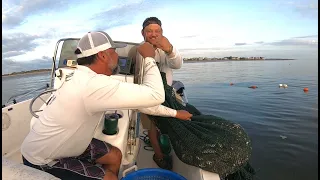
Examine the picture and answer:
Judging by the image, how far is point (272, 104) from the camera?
37.5 feet

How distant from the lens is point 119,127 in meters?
3.01

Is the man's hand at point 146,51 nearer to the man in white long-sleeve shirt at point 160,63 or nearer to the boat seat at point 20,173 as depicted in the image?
the man in white long-sleeve shirt at point 160,63

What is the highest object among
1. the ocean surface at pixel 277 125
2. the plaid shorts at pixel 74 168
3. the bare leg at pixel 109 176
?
the plaid shorts at pixel 74 168

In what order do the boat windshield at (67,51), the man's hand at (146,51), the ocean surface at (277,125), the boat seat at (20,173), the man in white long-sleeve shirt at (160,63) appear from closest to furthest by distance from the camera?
the boat seat at (20,173), the man's hand at (146,51), the man in white long-sleeve shirt at (160,63), the boat windshield at (67,51), the ocean surface at (277,125)

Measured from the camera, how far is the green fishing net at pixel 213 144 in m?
2.53

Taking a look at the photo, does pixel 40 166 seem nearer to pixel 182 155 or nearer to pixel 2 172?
pixel 2 172

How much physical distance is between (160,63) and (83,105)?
6.73ft

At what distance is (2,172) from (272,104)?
1199cm

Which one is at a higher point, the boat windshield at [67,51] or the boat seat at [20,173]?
the boat windshield at [67,51]

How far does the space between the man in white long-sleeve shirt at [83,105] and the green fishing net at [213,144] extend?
0.86m

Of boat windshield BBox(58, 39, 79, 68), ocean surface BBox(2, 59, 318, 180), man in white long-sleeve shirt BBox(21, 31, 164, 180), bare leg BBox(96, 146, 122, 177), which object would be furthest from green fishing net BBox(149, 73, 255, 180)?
ocean surface BBox(2, 59, 318, 180)

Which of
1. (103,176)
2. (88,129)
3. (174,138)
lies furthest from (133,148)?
(88,129)

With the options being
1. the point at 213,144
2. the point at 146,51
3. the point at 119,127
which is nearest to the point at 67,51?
the point at 119,127

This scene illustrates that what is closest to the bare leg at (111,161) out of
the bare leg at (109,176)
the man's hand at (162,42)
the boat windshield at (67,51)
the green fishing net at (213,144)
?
the bare leg at (109,176)
